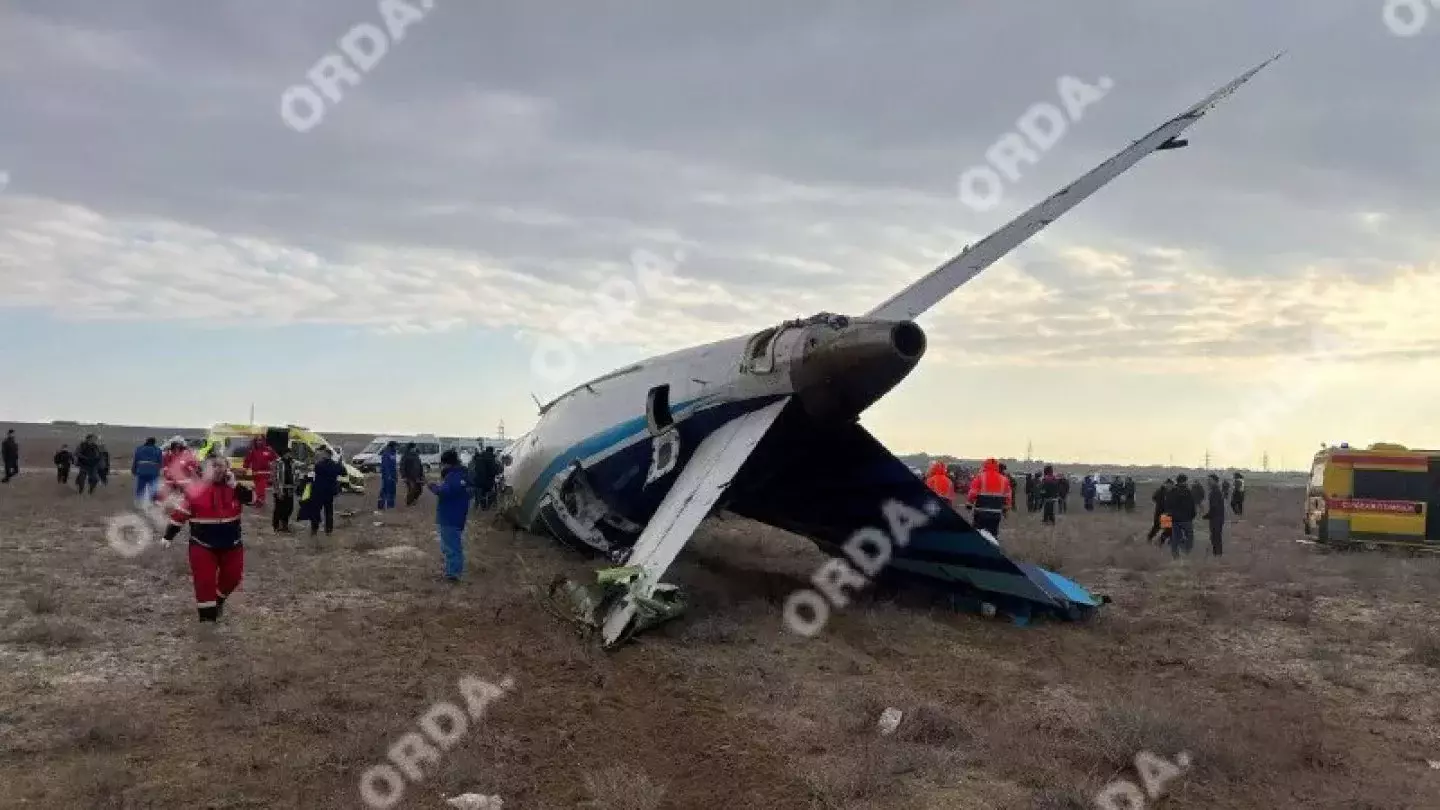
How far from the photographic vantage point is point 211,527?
1059cm

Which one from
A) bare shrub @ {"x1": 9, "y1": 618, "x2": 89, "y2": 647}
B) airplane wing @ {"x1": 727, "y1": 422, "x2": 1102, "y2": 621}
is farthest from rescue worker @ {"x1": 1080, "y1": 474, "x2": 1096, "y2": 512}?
bare shrub @ {"x1": 9, "y1": 618, "x2": 89, "y2": 647}

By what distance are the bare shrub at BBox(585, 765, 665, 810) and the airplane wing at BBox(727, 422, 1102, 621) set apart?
6.05 meters

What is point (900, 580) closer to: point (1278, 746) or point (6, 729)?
point (1278, 746)

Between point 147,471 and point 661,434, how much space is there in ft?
55.4

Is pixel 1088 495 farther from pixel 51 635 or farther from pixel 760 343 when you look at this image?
pixel 51 635

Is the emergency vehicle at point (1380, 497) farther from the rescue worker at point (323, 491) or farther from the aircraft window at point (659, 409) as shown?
the rescue worker at point (323, 491)

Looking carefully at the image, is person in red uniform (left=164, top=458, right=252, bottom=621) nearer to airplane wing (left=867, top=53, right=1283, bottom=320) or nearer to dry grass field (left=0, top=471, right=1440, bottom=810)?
dry grass field (left=0, top=471, right=1440, bottom=810)

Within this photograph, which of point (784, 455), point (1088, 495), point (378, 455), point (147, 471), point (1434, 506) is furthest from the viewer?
point (378, 455)

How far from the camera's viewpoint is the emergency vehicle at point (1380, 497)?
24781 mm

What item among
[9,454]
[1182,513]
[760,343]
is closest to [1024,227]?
[760,343]

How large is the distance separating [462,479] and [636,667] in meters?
5.45

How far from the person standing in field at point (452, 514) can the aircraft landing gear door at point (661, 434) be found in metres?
2.63

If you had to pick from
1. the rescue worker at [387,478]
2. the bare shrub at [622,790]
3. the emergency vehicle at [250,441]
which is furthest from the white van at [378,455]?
the bare shrub at [622,790]

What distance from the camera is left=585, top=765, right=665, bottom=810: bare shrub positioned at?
6.54 metres
